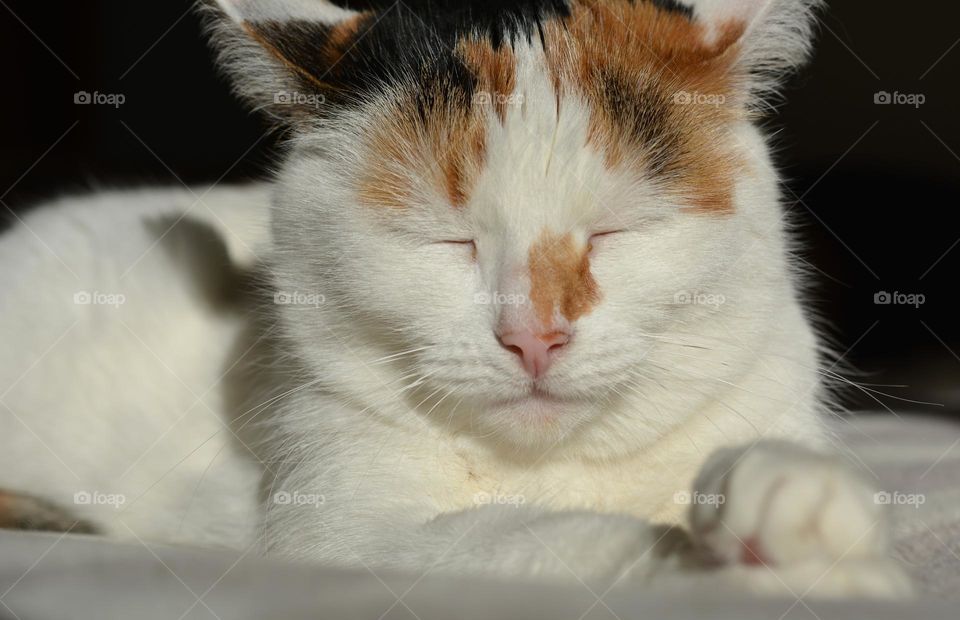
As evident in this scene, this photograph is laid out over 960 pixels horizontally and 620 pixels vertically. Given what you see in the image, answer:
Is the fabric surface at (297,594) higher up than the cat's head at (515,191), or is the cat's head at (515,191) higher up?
the cat's head at (515,191)

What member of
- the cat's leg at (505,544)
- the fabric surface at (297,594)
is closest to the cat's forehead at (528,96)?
the cat's leg at (505,544)

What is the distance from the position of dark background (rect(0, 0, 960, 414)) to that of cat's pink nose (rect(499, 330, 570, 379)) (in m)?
1.39

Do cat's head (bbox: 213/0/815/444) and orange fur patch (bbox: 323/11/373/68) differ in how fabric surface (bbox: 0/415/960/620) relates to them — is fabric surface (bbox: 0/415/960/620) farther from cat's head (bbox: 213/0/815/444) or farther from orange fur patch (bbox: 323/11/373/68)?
orange fur patch (bbox: 323/11/373/68)

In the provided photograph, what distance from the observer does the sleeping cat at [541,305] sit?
1.12m

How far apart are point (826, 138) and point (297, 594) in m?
2.11

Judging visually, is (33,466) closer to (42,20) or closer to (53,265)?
(53,265)

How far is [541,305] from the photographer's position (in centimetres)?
122

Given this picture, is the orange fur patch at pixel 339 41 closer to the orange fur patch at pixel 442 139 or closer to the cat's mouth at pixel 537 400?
the orange fur patch at pixel 442 139

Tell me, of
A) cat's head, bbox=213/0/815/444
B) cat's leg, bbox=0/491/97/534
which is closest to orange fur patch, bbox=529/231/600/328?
cat's head, bbox=213/0/815/444

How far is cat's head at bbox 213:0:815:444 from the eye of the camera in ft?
4.17

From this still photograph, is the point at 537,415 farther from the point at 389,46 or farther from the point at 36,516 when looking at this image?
the point at 36,516

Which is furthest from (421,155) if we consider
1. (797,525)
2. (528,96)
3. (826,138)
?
(826,138)

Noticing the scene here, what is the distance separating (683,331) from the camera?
1.42m

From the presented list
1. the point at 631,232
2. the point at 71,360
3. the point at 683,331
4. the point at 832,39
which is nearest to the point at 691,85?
the point at 631,232
